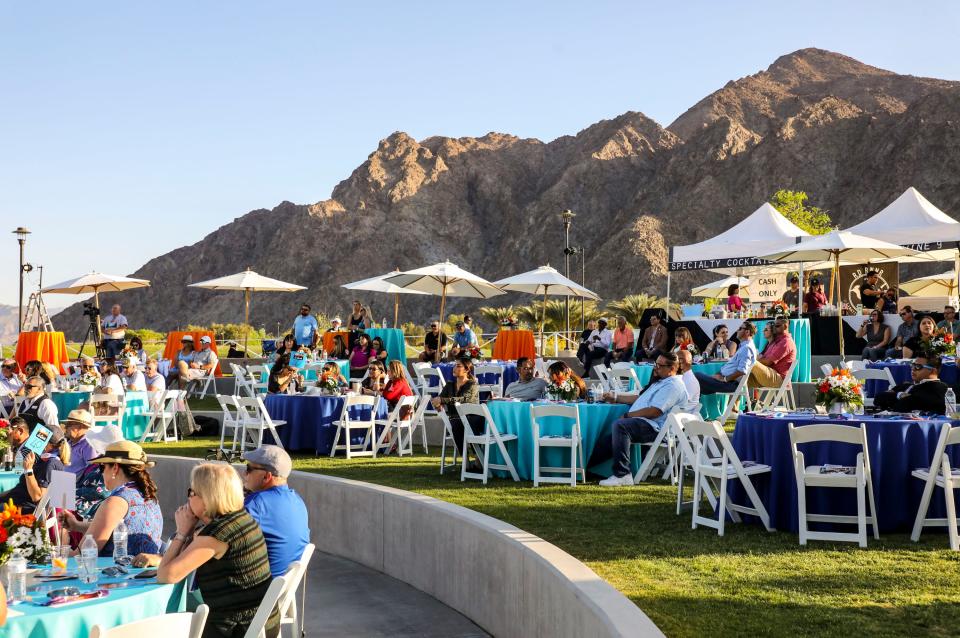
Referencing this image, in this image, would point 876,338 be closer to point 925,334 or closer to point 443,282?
point 925,334

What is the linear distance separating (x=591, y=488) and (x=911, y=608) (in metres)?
4.62

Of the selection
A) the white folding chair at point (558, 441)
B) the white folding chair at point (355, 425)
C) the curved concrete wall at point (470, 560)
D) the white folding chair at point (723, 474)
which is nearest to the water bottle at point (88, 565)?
the curved concrete wall at point (470, 560)

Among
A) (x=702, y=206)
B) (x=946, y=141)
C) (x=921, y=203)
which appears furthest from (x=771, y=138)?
(x=921, y=203)

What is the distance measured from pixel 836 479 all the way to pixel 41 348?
59.4 feet

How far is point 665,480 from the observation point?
10328mm

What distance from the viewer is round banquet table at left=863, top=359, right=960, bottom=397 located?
13961 millimetres

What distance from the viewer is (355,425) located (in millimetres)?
12531

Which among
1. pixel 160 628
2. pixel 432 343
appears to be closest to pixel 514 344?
pixel 432 343

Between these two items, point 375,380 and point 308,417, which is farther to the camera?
point 375,380

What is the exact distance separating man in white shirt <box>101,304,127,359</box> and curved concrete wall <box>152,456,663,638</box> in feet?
39.8

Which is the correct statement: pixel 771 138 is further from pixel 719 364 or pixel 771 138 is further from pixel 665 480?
pixel 665 480

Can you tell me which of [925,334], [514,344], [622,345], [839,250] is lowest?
[925,334]

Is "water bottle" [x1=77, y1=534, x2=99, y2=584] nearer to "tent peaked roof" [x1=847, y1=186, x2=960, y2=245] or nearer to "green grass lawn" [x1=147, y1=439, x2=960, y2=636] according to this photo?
"green grass lawn" [x1=147, y1=439, x2=960, y2=636]

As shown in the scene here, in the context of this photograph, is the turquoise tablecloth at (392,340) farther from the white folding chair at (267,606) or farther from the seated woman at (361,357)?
the white folding chair at (267,606)
